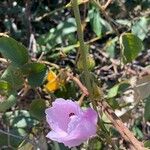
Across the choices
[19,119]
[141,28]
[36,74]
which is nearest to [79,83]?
[36,74]

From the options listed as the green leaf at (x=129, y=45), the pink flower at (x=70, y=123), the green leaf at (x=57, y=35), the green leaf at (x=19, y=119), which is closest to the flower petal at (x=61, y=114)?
the pink flower at (x=70, y=123)

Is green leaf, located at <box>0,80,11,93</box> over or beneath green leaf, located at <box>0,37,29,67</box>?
beneath

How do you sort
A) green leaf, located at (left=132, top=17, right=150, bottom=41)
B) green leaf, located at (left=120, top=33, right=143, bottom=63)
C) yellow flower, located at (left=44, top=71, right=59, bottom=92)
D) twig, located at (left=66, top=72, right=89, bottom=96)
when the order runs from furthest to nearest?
1. green leaf, located at (left=132, top=17, right=150, bottom=41)
2. yellow flower, located at (left=44, top=71, right=59, bottom=92)
3. green leaf, located at (left=120, top=33, right=143, bottom=63)
4. twig, located at (left=66, top=72, right=89, bottom=96)

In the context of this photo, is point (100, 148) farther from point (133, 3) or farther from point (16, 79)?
point (133, 3)

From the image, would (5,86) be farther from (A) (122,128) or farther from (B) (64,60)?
(B) (64,60)

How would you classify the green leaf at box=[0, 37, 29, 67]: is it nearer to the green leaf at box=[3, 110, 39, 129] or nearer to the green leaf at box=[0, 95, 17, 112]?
the green leaf at box=[0, 95, 17, 112]

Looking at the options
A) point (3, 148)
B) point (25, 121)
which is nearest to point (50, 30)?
point (25, 121)

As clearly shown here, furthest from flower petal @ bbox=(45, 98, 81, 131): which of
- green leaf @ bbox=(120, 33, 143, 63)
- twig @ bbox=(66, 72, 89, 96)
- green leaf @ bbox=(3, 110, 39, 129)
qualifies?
green leaf @ bbox=(3, 110, 39, 129)
